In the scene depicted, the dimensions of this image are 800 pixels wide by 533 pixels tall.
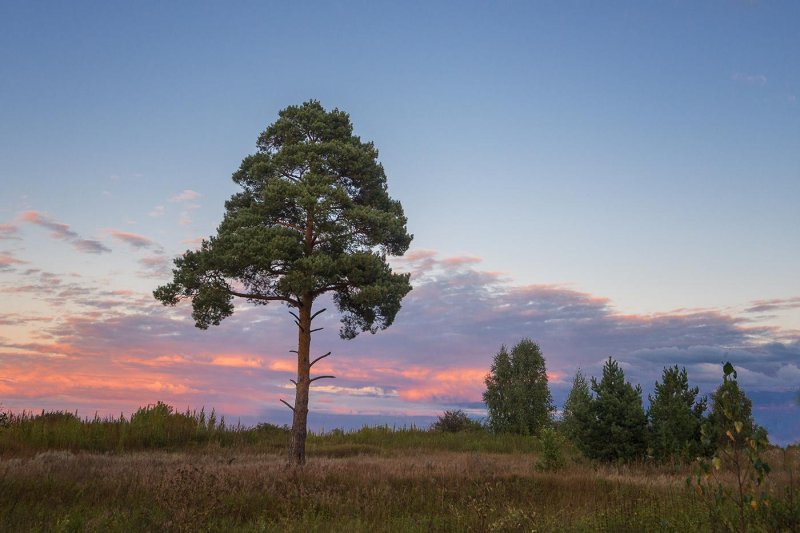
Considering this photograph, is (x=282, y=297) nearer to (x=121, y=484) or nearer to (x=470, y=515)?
(x=121, y=484)

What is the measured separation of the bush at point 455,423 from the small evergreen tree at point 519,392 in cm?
185

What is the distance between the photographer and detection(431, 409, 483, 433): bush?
39.3 metres

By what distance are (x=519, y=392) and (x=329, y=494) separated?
2484 cm

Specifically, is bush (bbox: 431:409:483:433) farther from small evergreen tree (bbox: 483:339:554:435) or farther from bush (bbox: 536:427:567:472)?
bush (bbox: 536:427:567:472)

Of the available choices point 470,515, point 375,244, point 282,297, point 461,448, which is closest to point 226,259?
point 282,297

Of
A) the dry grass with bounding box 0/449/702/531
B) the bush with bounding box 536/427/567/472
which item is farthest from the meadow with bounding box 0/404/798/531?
the bush with bounding box 536/427/567/472

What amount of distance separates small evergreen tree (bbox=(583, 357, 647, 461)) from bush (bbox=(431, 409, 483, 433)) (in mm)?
16613

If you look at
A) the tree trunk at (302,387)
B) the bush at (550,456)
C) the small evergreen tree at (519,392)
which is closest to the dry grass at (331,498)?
the bush at (550,456)

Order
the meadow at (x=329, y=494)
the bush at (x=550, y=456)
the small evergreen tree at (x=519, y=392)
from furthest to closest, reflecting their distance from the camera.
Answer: the small evergreen tree at (x=519, y=392) < the bush at (x=550, y=456) < the meadow at (x=329, y=494)

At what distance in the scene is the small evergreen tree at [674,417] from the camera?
22.0 m

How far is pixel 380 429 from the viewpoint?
116 ft

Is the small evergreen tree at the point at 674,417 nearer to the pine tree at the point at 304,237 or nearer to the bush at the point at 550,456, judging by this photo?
the bush at the point at 550,456

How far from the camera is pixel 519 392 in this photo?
122 ft

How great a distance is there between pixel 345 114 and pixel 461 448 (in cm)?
1769
